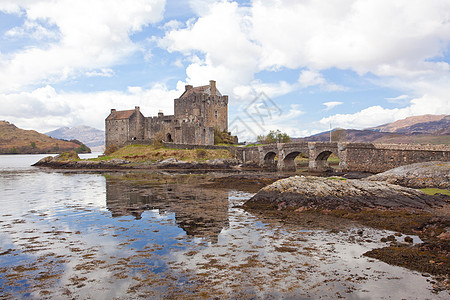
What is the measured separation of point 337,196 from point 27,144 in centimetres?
18104

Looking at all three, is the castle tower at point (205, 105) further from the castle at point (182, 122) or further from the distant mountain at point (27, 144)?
the distant mountain at point (27, 144)

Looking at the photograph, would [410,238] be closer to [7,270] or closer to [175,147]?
[7,270]

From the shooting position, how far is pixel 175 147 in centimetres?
5688

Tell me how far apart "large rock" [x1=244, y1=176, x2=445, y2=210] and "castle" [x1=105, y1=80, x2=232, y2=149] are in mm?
41999

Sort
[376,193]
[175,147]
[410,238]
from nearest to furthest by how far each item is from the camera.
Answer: [410,238], [376,193], [175,147]

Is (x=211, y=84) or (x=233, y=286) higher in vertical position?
(x=211, y=84)

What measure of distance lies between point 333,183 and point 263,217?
15.6 feet

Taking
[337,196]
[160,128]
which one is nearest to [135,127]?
[160,128]

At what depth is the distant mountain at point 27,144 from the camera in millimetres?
153750

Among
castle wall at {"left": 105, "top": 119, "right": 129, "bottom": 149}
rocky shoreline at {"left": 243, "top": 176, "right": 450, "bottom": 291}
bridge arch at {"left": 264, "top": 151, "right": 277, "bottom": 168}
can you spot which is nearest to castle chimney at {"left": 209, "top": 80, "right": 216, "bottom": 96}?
castle wall at {"left": 105, "top": 119, "right": 129, "bottom": 149}

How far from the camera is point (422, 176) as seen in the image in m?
21.1

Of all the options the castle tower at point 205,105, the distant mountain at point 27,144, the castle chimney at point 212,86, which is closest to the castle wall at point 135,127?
the castle tower at point 205,105

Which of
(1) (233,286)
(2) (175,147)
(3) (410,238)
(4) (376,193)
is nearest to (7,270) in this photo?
(1) (233,286)

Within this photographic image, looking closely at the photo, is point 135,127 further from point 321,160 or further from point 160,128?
point 321,160
